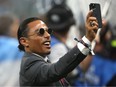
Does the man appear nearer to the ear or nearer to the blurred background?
the ear

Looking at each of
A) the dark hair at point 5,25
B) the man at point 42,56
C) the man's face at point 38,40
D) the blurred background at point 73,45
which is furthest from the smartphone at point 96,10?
the dark hair at point 5,25

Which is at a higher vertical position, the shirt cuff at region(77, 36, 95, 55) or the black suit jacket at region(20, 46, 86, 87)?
the shirt cuff at region(77, 36, 95, 55)

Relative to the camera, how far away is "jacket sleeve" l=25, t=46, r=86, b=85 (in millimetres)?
5148

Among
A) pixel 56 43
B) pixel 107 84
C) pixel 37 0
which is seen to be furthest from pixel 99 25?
pixel 37 0

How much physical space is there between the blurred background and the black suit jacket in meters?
1.34

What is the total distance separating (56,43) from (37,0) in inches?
98.8

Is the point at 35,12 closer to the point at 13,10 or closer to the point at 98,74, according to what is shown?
the point at 13,10

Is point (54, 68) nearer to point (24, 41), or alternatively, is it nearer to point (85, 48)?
point (85, 48)

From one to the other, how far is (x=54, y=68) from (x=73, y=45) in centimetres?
293

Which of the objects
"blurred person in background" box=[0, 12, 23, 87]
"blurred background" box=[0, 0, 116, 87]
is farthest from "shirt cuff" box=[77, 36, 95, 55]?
"blurred person in background" box=[0, 12, 23, 87]

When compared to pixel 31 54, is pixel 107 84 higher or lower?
lower

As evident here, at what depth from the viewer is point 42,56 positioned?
5457mm

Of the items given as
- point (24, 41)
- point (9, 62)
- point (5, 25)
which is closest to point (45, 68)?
point (24, 41)

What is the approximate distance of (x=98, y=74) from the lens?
9.17 metres
